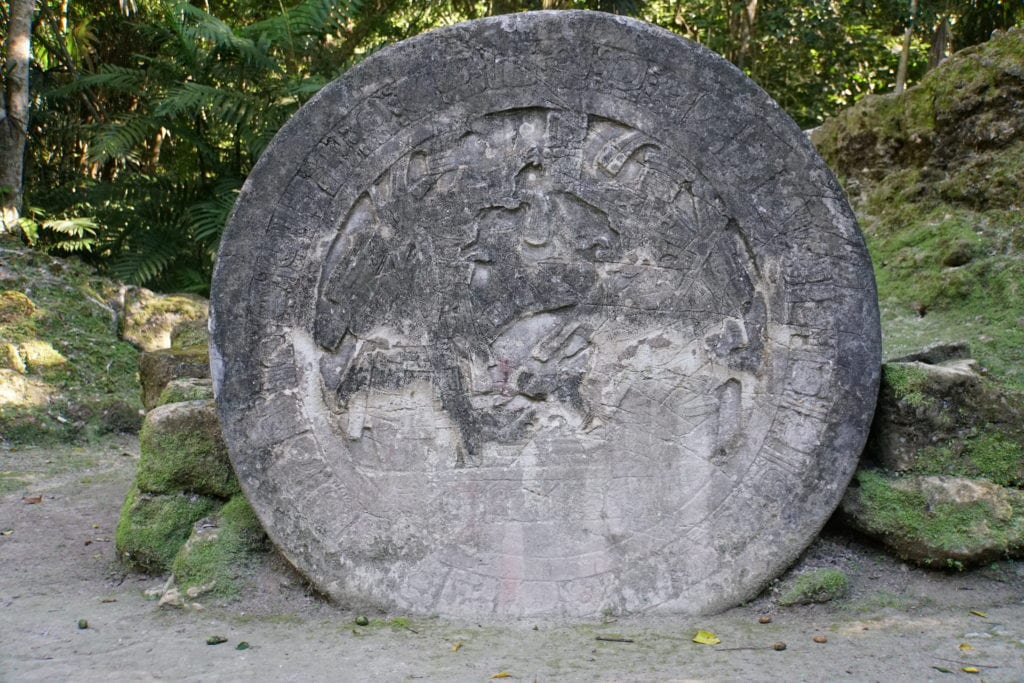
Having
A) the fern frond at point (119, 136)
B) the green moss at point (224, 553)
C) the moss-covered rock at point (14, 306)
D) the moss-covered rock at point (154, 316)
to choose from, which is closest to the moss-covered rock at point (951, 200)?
the green moss at point (224, 553)

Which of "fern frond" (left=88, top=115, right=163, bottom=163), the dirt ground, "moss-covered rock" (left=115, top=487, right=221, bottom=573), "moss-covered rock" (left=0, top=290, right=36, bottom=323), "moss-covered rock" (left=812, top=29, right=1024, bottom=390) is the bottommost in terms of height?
the dirt ground

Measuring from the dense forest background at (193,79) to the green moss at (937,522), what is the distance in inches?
208

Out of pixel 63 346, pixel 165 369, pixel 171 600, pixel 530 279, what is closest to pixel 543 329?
pixel 530 279

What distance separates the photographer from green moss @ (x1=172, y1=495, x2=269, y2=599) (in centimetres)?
352

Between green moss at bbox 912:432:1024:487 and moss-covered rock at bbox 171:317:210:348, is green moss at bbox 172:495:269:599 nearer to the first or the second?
green moss at bbox 912:432:1024:487

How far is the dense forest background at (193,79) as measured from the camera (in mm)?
7512

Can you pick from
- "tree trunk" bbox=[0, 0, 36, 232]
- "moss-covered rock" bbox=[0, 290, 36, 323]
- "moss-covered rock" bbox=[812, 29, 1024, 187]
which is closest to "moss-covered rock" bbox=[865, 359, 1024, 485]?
"moss-covered rock" bbox=[812, 29, 1024, 187]

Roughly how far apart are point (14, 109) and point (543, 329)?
569 centimetres

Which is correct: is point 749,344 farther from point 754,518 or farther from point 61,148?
point 61,148

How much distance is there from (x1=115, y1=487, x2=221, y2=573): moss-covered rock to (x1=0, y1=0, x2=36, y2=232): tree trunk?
4261 mm

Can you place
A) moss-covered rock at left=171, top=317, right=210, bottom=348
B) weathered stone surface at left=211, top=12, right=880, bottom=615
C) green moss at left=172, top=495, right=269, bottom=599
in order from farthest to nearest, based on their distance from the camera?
1. moss-covered rock at left=171, top=317, right=210, bottom=348
2. green moss at left=172, top=495, right=269, bottom=599
3. weathered stone surface at left=211, top=12, right=880, bottom=615

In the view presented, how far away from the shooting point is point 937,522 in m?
3.49

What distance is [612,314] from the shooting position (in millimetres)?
3512

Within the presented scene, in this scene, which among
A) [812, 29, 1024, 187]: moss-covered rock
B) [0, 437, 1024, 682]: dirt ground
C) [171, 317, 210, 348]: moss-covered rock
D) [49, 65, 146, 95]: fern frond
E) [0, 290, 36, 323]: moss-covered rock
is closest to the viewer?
[0, 437, 1024, 682]: dirt ground
